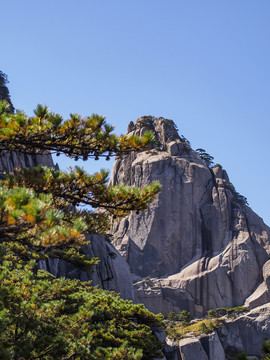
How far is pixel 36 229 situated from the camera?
6.68m

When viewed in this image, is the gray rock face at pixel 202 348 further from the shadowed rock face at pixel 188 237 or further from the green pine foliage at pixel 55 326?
the green pine foliage at pixel 55 326

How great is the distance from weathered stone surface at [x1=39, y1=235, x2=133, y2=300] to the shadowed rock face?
88.5ft

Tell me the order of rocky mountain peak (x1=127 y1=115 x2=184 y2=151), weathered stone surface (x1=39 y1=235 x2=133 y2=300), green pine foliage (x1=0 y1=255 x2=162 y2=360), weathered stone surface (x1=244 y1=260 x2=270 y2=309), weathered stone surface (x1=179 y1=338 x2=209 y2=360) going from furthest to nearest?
rocky mountain peak (x1=127 y1=115 x2=184 y2=151) < weathered stone surface (x1=244 y1=260 x2=270 y2=309) < weathered stone surface (x1=179 y1=338 x2=209 y2=360) < weathered stone surface (x1=39 y1=235 x2=133 y2=300) < green pine foliage (x1=0 y1=255 x2=162 y2=360)

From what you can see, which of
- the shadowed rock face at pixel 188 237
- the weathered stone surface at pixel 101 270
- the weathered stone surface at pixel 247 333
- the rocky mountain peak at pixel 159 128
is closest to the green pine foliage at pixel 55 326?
the weathered stone surface at pixel 101 270

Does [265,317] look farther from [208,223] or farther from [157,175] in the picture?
[157,175]

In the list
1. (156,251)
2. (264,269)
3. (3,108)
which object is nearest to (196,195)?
(156,251)

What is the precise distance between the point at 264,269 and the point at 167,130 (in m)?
A: 32.4

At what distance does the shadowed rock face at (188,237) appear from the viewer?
60.3m

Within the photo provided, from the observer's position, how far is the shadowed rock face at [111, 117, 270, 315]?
60312 millimetres

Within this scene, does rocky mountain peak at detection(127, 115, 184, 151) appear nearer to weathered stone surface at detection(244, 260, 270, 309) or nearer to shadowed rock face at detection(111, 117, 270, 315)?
shadowed rock face at detection(111, 117, 270, 315)

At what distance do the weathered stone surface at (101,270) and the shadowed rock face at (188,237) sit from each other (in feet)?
88.5

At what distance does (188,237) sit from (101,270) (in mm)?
37882

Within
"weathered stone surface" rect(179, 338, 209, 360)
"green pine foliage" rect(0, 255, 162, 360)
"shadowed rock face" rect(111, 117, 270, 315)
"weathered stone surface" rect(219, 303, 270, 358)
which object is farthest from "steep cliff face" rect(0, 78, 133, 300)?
"shadowed rock face" rect(111, 117, 270, 315)

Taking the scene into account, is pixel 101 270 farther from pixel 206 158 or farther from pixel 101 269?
pixel 206 158
